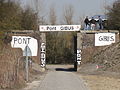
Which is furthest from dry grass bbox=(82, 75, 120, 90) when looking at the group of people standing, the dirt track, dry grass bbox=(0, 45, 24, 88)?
the group of people standing

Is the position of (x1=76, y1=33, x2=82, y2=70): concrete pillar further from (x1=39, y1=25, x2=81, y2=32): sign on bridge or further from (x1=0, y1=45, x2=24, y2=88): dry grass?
(x1=0, y1=45, x2=24, y2=88): dry grass

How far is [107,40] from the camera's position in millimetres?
41875

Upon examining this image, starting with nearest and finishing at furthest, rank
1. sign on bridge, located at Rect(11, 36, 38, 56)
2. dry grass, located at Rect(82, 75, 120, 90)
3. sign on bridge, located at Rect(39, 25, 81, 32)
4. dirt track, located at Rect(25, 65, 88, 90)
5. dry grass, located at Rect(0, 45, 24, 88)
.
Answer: dry grass, located at Rect(0, 45, 24, 88)
dirt track, located at Rect(25, 65, 88, 90)
dry grass, located at Rect(82, 75, 120, 90)
sign on bridge, located at Rect(11, 36, 38, 56)
sign on bridge, located at Rect(39, 25, 81, 32)

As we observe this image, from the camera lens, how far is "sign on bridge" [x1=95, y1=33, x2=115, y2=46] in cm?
4141

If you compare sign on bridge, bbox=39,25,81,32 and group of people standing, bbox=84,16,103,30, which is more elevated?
group of people standing, bbox=84,16,103,30

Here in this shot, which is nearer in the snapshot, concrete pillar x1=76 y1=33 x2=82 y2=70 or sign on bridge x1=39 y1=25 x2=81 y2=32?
concrete pillar x1=76 y1=33 x2=82 y2=70

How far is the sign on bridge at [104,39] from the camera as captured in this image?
1630 inches

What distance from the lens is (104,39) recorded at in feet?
136

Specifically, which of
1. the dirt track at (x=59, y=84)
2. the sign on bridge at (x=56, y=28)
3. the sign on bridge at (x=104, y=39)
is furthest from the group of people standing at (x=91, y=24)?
the dirt track at (x=59, y=84)

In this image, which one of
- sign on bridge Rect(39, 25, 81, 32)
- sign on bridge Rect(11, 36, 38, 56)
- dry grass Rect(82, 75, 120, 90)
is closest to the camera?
dry grass Rect(82, 75, 120, 90)

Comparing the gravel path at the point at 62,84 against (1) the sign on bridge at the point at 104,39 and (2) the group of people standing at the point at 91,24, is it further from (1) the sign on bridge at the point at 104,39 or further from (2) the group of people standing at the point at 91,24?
(2) the group of people standing at the point at 91,24

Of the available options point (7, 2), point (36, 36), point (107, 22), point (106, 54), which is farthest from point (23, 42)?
point (107, 22)

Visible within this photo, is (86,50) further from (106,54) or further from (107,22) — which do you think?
(107,22)

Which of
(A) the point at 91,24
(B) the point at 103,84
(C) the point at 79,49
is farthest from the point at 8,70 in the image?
(A) the point at 91,24
